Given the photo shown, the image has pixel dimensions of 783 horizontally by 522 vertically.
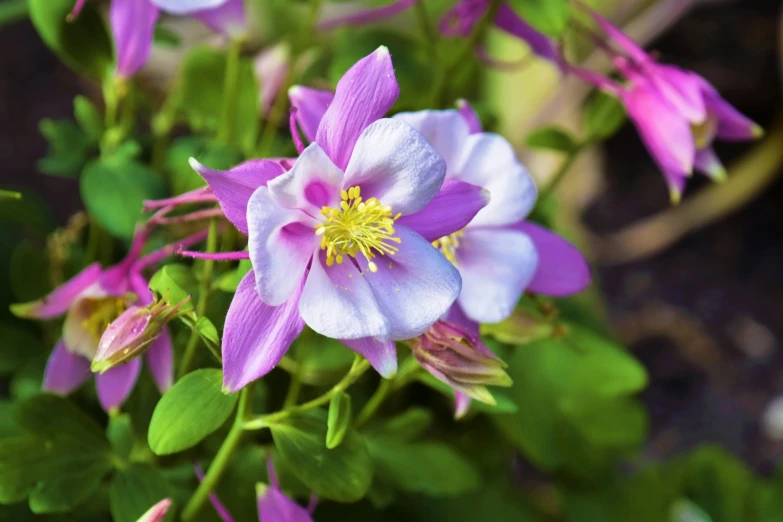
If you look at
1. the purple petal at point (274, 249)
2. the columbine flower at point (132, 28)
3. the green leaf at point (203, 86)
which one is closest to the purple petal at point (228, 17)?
the columbine flower at point (132, 28)

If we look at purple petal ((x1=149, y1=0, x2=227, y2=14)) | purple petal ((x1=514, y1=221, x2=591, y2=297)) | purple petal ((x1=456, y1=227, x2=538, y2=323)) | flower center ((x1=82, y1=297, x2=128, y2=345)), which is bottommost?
flower center ((x1=82, y1=297, x2=128, y2=345))

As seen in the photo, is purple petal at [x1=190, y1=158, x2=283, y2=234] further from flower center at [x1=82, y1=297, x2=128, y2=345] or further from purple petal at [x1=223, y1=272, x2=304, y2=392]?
flower center at [x1=82, y1=297, x2=128, y2=345]

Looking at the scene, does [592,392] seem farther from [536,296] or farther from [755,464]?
[755,464]

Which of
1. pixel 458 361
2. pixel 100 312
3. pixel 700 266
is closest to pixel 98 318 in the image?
pixel 100 312

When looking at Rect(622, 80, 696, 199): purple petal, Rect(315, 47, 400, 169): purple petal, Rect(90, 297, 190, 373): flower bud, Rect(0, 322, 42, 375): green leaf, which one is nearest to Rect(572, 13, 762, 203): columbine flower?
Rect(622, 80, 696, 199): purple petal

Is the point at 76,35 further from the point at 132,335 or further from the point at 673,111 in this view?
the point at 673,111

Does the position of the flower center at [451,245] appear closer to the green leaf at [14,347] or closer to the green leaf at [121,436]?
the green leaf at [121,436]
